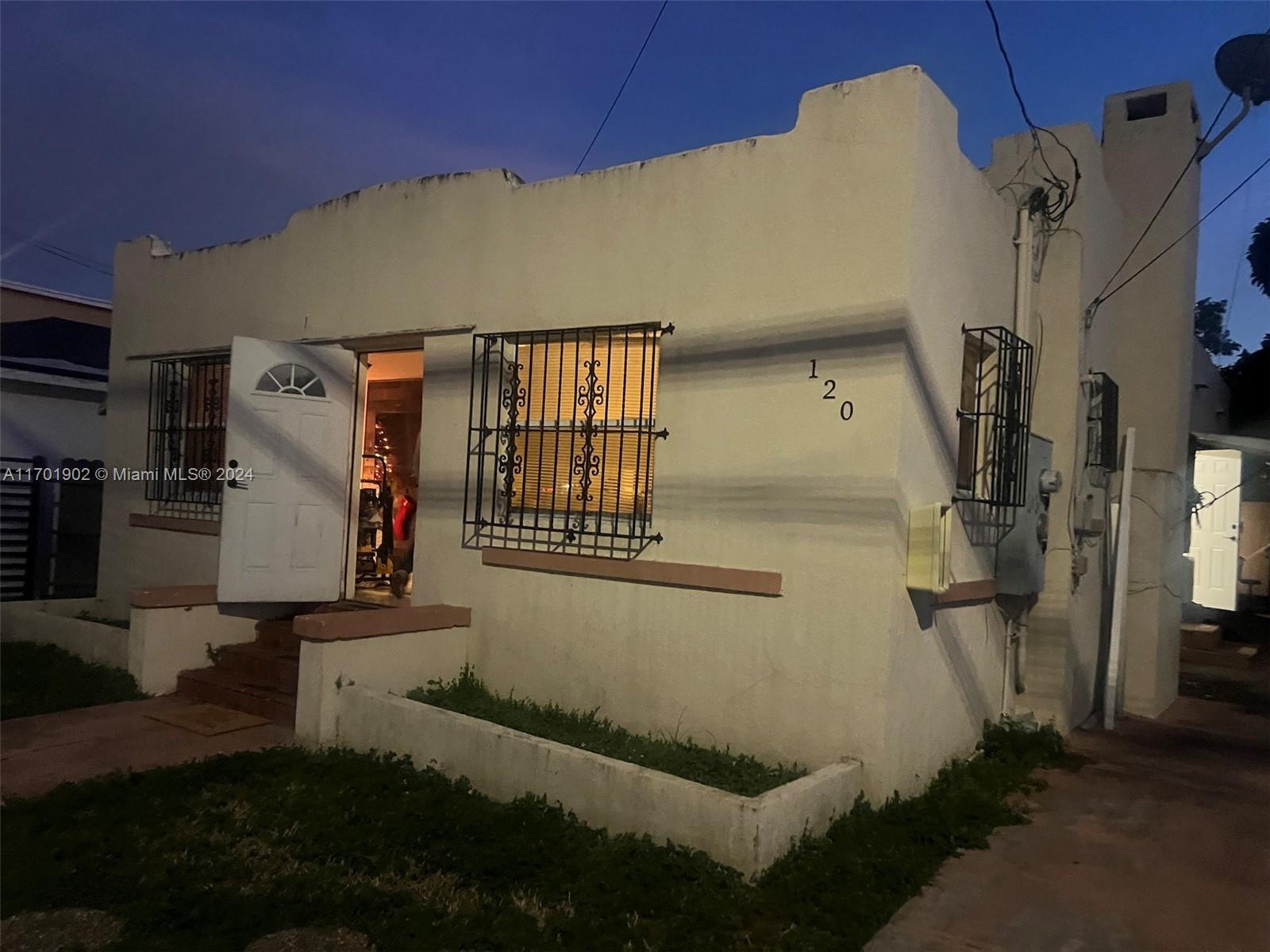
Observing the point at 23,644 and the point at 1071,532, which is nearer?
the point at 1071,532

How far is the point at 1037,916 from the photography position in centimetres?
379

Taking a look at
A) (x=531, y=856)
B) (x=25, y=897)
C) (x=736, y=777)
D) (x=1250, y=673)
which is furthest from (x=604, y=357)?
(x=1250, y=673)

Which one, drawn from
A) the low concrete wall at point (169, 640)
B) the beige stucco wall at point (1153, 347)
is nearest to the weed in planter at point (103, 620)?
the low concrete wall at point (169, 640)

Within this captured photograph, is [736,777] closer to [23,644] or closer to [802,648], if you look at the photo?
[802,648]

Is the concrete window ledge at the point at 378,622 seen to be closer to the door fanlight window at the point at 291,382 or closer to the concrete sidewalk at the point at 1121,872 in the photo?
the door fanlight window at the point at 291,382

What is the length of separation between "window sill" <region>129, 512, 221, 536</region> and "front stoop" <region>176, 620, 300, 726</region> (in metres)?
1.33

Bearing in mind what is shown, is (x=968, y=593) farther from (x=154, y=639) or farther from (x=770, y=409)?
(x=154, y=639)

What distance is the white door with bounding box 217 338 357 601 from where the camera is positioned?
6969mm

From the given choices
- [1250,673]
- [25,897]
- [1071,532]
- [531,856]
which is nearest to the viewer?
[25,897]

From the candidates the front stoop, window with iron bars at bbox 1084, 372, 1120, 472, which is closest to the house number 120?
window with iron bars at bbox 1084, 372, 1120, 472

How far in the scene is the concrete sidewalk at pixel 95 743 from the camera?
5.03m

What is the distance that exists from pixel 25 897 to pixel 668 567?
3.32 m

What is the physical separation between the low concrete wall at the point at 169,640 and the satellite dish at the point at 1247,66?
8.97 meters

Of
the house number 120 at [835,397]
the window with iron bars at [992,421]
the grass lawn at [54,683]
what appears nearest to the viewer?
the house number 120 at [835,397]
